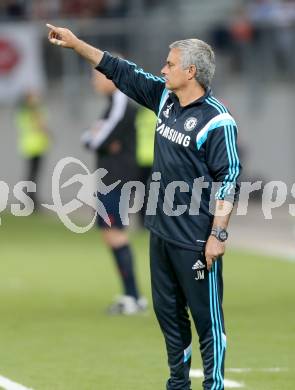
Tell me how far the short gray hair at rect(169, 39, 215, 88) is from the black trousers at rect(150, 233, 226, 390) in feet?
3.44

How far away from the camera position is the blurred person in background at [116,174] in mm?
12992

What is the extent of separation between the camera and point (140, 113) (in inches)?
877

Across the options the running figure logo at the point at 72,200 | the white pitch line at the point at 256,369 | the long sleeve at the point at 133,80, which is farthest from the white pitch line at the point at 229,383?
the running figure logo at the point at 72,200

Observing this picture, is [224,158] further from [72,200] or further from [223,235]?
[72,200]

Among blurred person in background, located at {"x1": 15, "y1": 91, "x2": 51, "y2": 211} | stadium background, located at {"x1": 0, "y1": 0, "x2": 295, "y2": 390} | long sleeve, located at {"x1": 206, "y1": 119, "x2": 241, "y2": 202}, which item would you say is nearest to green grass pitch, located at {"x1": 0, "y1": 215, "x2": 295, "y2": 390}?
stadium background, located at {"x1": 0, "y1": 0, "x2": 295, "y2": 390}

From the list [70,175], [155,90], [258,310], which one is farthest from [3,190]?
[155,90]

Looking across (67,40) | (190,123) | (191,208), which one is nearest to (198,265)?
(191,208)

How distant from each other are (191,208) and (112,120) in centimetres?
495

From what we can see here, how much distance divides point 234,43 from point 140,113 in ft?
20.9

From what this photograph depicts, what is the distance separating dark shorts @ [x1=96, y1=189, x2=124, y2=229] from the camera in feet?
42.3

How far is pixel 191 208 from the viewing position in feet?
27.3

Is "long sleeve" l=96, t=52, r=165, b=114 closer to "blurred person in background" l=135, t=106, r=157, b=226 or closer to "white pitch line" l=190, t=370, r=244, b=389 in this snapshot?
"white pitch line" l=190, t=370, r=244, b=389

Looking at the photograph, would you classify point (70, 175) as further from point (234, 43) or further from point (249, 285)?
point (249, 285)

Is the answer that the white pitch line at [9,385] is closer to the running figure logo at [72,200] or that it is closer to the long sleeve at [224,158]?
the long sleeve at [224,158]
